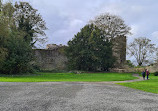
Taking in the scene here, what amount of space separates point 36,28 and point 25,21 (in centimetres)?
452

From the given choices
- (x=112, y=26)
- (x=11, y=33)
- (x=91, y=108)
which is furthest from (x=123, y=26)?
(x=91, y=108)

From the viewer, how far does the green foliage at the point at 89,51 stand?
116 feet

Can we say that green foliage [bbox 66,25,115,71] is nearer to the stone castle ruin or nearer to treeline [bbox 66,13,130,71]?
treeline [bbox 66,13,130,71]

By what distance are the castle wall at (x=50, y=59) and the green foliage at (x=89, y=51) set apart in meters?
4.80

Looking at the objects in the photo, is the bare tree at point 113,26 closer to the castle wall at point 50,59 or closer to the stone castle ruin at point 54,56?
the stone castle ruin at point 54,56

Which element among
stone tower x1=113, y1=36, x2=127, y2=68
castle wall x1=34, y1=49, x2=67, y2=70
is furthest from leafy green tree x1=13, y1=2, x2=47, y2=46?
stone tower x1=113, y1=36, x2=127, y2=68

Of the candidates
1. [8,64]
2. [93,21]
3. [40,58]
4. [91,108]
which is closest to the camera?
[91,108]

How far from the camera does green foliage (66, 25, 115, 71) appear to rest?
35.5 meters

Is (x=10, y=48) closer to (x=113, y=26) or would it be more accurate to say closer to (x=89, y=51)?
(x=89, y=51)

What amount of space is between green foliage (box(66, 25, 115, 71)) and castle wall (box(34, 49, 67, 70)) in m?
4.80

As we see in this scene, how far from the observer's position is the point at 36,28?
36812mm

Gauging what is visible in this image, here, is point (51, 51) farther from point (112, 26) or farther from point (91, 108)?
point (91, 108)

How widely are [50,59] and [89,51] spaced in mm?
11551

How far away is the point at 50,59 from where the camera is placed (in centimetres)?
4084
